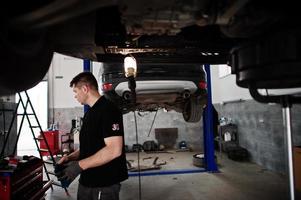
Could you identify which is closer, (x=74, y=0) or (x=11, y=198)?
(x=74, y=0)

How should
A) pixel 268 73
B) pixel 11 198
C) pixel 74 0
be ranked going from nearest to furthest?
pixel 74 0 < pixel 268 73 < pixel 11 198

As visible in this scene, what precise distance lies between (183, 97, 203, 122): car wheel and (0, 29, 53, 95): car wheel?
1.85 m

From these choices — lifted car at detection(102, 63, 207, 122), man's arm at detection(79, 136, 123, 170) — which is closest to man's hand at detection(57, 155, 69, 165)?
man's arm at detection(79, 136, 123, 170)

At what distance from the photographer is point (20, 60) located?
3.15 feet

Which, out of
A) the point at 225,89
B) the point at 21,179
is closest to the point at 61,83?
the point at 225,89

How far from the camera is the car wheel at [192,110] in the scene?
2759 millimetres

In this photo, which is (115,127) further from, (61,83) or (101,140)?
(61,83)

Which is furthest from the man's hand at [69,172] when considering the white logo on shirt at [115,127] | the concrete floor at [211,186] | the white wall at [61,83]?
the white wall at [61,83]

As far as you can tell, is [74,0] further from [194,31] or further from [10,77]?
[194,31]

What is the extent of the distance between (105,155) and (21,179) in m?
1.14

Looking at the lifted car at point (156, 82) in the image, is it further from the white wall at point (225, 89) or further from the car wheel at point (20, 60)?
the white wall at point (225, 89)

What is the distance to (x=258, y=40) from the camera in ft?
3.07

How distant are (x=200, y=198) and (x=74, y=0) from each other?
8.97 ft

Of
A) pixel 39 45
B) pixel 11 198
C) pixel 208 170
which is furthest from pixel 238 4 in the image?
pixel 208 170
